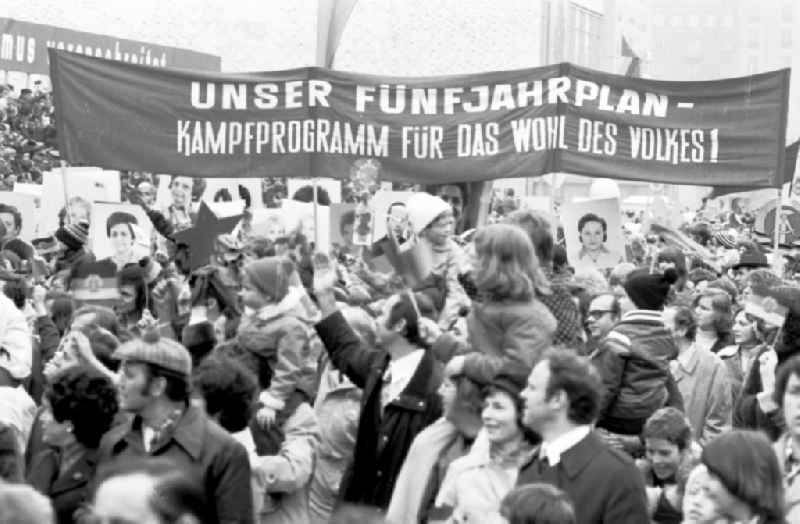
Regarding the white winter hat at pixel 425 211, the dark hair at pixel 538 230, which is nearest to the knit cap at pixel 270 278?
the white winter hat at pixel 425 211

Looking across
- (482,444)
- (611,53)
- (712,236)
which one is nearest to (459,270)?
(482,444)

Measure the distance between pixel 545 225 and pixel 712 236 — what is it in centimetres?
1197

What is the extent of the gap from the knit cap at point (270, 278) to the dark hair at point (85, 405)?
156cm

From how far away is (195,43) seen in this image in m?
44.1

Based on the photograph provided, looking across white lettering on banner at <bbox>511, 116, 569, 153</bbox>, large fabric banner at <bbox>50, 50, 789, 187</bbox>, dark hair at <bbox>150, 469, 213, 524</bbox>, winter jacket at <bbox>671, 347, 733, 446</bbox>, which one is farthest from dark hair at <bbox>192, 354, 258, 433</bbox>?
white lettering on banner at <bbox>511, 116, 569, 153</bbox>

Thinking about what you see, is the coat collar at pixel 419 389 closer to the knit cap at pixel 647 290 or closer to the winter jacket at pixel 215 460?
the winter jacket at pixel 215 460

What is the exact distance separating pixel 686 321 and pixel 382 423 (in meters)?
3.41

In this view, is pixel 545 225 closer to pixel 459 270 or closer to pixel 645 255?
pixel 459 270

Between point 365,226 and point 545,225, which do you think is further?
point 365,226

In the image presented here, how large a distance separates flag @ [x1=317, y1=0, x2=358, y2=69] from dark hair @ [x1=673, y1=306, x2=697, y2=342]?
18.1ft

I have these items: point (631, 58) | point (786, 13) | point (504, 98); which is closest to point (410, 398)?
point (504, 98)

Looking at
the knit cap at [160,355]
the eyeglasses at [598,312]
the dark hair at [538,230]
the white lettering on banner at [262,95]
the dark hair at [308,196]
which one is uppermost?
the white lettering on banner at [262,95]

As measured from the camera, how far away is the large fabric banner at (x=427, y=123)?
13680 mm

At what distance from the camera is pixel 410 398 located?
26.9 feet
